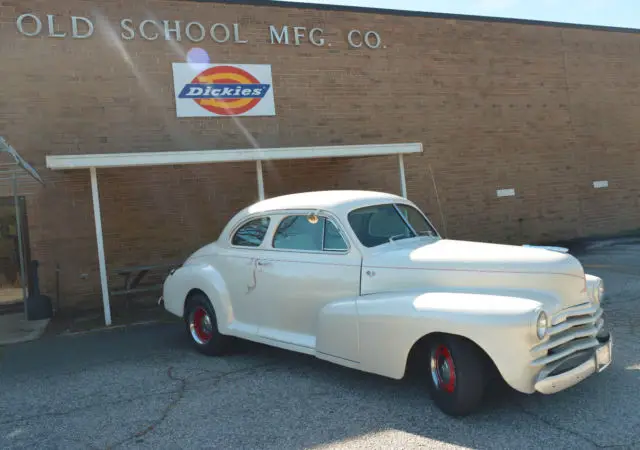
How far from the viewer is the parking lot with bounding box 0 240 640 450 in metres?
4.04

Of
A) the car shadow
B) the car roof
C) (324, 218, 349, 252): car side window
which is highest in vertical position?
the car roof

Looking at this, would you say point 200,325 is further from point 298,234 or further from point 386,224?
point 386,224

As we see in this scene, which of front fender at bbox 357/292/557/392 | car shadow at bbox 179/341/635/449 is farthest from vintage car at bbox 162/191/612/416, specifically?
car shadow at bbox 179/341/635/449

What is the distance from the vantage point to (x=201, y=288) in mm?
6508

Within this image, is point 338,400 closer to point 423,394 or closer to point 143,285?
point 423,394

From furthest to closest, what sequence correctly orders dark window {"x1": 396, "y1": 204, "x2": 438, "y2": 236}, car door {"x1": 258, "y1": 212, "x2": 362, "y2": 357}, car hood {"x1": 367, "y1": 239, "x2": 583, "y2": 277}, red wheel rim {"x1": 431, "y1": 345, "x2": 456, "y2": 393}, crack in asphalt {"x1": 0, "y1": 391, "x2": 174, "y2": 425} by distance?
1. dark window {"x1": 396, "y1": 204, "x2": 438, "y2": 236}
2. car door {"x1": 258, "y1": 212, "x2": 362, "y2": 357}
3. crack in asphalt {"x1": 0, "y1": 391, "x2": 174, "y2": 425}
4. car hood {"x1": 367, "y1": 239, "x2": 583, "y2": 277}
5. red wheel rim {"x1": 431, "y1": 345, "x2": 456, "y2": 393}

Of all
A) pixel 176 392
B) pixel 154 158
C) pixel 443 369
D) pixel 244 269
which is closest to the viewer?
pixel 443 369

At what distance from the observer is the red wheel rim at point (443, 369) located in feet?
14.1

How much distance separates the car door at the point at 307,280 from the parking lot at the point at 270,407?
0.47 m

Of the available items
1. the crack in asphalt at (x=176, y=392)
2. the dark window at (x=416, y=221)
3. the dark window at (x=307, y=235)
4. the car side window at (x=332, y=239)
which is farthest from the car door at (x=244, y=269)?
the dark window at (x=416, y=221)

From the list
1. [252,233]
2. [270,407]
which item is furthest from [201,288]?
[270,407]

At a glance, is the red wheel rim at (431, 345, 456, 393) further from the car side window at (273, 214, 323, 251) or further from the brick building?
the brick building

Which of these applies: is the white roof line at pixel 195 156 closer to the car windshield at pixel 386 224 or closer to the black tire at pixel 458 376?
the car windshield at pixel 386 224

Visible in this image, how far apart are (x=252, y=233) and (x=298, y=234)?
73cm
